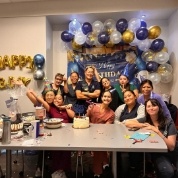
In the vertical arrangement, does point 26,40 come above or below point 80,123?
above

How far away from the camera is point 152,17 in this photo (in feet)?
14.4

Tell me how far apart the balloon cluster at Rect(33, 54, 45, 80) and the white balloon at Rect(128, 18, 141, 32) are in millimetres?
1702

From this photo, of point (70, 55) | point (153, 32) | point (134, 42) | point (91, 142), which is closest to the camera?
point (91, 142)

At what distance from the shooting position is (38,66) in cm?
409

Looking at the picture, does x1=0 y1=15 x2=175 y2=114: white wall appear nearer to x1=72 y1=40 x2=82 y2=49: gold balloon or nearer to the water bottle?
x1=72 y1=40 x2=82 y2=49: gold balloon

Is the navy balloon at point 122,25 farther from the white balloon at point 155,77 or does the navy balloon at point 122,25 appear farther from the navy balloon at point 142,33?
the white balloon at point 155,77

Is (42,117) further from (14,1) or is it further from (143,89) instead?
(14,1)

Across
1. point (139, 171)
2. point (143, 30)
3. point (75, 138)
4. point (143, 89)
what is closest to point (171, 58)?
point (143, 30)

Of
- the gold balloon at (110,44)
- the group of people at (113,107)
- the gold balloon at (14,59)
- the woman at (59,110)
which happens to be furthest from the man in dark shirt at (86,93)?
the gold balloon at (14,59)

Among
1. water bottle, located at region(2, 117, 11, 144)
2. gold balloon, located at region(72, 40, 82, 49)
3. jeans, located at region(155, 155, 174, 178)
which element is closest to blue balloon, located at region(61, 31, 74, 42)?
gold balloon, located at region(72, 40, 82, 49)

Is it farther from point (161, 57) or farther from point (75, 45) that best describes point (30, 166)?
point (161, 57)

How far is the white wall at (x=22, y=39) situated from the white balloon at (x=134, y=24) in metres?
1.60

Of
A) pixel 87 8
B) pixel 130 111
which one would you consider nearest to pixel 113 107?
Answer: pixel 130 111

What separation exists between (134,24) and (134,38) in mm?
260
